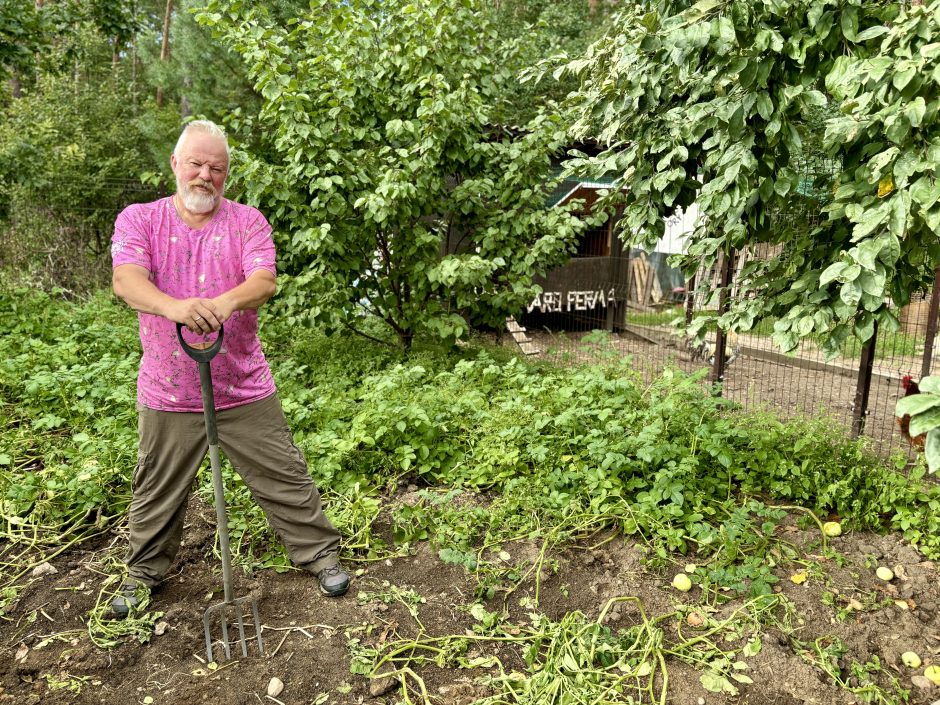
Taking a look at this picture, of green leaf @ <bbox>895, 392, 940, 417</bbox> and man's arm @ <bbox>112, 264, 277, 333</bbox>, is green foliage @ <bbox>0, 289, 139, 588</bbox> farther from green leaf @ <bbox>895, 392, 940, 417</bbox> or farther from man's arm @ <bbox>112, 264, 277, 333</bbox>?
green leaf @ <bbox>895, 392, 940, 417</bbox>

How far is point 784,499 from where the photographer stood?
155 inches

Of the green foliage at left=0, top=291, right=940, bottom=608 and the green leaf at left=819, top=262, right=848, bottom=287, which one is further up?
the green leaf at left=819, top=262, right=848, bottom=287

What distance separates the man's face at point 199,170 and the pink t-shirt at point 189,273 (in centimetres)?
8

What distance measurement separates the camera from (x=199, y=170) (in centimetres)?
273

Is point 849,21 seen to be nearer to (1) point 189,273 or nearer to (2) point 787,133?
(2) point 787,133

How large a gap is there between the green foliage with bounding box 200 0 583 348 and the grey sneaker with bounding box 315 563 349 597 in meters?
3.00

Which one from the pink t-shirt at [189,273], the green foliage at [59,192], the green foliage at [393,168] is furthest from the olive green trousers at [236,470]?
the green foliage at [59,192]

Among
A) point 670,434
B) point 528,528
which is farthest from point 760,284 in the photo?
point 528,528

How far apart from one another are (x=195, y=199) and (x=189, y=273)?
294 millimetres

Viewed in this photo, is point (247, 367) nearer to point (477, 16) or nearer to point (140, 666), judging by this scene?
point (140, 666)

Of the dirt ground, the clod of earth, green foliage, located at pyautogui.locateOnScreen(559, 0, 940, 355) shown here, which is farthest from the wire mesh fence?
green foliage, located at pyautogui.locateOnScreen(559, 0, 940, 355)

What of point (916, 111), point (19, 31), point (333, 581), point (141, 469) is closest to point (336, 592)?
point (333, 581)

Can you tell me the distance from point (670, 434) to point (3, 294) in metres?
7.67

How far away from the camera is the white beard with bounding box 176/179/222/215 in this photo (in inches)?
108
